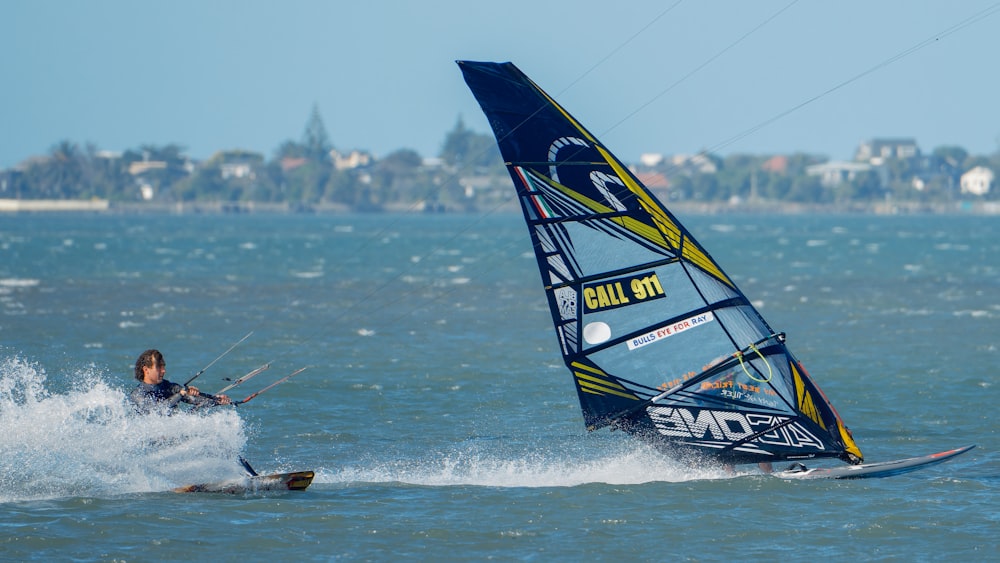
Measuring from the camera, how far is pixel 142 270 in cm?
5059

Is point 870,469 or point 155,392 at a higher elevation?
point 155,392

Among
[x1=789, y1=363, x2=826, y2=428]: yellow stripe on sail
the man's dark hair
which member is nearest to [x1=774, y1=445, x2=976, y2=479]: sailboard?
[x1=789, y1=363, x2=826, y2=428]: yellow stripe on sail

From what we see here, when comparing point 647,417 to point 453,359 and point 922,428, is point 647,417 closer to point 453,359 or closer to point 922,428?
point 922,428

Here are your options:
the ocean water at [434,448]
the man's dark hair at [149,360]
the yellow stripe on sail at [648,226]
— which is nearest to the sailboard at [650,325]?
the yellow stripe on sail at [648,226]

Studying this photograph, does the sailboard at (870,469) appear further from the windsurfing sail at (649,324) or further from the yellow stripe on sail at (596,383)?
the yellow stripe on sail at (596,383)

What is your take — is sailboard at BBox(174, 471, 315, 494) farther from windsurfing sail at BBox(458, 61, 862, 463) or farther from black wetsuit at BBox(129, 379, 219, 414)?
windsurfing sail at BBox(458, 61, 862, 463)

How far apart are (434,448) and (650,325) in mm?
3379

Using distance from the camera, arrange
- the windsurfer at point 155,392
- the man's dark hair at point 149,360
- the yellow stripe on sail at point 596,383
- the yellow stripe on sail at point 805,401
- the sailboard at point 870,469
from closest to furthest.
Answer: the windsurfer at point 155,392, the man's dark hair at point 149,360, the yellow stripe on sail at point 805,401, the yellow stripe on sail at point 596,383, the sailboard at point 870,469

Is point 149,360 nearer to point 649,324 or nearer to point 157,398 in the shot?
point 157,398

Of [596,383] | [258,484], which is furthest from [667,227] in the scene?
[258,484]

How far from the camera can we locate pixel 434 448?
15.2 metres

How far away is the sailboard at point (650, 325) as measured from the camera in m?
12.4

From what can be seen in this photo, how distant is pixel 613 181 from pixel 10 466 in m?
5.89

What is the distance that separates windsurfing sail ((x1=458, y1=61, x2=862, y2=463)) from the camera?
12.4m
